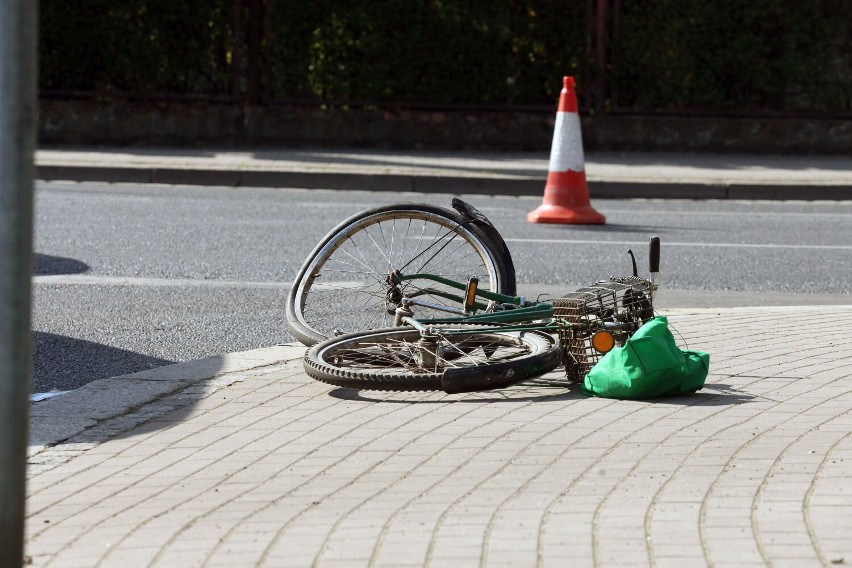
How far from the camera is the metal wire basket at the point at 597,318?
5.25 meters

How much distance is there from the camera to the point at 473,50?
17.4 metres

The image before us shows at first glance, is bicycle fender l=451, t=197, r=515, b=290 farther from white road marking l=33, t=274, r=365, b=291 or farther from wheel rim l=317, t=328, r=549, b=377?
white road marking l=33, t=274, r=365, b=291

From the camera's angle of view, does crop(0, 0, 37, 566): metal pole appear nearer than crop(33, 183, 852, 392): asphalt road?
Yes

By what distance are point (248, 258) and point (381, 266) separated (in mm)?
2790

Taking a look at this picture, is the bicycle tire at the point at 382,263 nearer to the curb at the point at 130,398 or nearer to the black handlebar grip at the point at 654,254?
the curb at the point at 130,398

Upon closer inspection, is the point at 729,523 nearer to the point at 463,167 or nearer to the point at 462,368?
the point at 462,368

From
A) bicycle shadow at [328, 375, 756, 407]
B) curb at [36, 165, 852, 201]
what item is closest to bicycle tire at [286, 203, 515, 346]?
bicycle shadow at [328, 375, 756, 407]

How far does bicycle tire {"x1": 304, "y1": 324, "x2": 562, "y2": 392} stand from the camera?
4.98 meters

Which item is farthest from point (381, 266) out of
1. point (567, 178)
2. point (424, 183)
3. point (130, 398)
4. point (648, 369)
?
point (424, 183)

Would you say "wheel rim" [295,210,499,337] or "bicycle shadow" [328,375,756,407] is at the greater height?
"wheel rim" [295,210,499,337]

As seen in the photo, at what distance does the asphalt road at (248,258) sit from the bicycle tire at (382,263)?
1.30 feet

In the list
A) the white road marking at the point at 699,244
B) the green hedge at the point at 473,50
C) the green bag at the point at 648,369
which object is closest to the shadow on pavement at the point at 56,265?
the white road marking at the point at 699,244

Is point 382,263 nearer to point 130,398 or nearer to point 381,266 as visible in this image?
point 381,266

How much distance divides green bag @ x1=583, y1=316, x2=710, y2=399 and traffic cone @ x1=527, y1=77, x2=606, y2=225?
6089 millimetres
